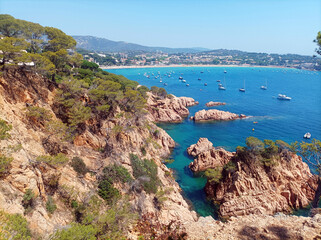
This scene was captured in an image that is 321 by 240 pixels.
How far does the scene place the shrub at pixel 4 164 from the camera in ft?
38.9

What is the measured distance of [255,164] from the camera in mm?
29297

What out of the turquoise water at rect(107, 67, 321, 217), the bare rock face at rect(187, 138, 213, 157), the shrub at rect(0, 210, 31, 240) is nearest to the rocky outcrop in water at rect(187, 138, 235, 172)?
the turquoise water at rect(107, 67, 321, 217)

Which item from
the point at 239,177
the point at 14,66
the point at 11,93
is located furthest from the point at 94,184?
the point at 239,177

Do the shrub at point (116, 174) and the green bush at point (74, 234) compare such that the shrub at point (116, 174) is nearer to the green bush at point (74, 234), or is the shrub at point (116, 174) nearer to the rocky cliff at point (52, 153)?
the rocky cliff at point (52, 153)

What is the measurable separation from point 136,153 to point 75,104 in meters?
9.92

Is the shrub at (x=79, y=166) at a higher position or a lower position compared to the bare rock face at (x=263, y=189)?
higher

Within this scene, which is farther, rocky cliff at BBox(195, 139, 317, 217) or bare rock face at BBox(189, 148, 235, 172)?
bare rock face at BBox(189, 148, 235, 172)

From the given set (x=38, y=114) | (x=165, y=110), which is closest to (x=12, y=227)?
(x=38, y=114)

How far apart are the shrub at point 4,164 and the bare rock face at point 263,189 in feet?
78.9

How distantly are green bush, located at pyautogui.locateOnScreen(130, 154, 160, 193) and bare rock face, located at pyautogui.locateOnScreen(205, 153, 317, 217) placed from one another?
31.6 ft

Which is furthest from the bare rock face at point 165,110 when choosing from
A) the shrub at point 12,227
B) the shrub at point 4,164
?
the shrub at point 12,227

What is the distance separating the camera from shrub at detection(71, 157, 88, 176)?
1945 cm

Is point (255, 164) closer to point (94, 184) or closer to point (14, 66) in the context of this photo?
point (94, 184)

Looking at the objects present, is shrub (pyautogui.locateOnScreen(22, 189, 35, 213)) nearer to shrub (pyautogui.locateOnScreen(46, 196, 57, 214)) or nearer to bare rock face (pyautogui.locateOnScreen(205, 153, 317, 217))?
shrub (pyautogui.locateOnScreen(46, 196, 57, 214))
